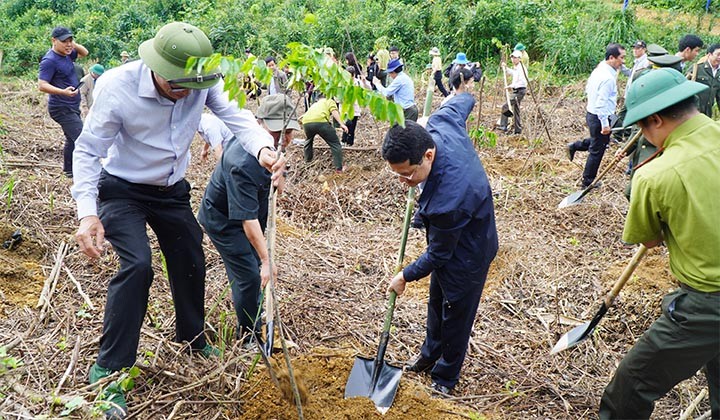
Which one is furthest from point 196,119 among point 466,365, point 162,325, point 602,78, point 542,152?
point 542,152

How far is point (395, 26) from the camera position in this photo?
2053 centimetres

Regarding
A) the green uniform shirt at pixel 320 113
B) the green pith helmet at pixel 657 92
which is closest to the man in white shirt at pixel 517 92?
the green uniform shirt at pixel 320 113

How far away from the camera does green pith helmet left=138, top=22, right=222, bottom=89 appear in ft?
8.25

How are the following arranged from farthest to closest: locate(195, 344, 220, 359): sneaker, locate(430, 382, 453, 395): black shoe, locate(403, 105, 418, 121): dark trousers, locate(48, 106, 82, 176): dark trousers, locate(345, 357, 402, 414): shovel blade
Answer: locate(403, 105, 418, 121): dark trousers < locate(48, 106, 82, 176): dark trousers < locate(430, 382, 453, 395): black shoe < locate(195, 344, 220, 359): sneaker < locate(345, 357, 402, 414): shovel blade

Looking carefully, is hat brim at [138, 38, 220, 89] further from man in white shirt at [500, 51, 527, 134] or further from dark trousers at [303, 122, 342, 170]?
man in white shirt at [500, 51, 527, 134]

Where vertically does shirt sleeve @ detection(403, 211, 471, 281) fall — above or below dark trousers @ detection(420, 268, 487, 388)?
above

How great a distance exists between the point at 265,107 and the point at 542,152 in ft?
20.8

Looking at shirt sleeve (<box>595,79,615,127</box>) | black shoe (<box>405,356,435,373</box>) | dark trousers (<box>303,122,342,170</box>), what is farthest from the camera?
dark trousers (<box>303,122,342,170</box>)

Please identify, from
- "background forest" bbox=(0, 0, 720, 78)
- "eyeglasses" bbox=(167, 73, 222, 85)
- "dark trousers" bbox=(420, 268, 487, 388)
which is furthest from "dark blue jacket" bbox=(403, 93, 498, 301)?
"background forest" bbox=(0, 0, 720, 78)

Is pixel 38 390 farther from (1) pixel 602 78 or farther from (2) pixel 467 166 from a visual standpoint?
(1) pixel 602 78

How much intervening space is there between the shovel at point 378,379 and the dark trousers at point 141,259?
93 centimetres

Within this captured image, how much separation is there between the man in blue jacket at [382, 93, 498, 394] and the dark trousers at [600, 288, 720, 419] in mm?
868

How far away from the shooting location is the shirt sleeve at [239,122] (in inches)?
117

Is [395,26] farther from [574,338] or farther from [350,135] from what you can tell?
[574,338]
